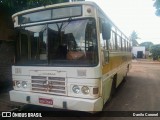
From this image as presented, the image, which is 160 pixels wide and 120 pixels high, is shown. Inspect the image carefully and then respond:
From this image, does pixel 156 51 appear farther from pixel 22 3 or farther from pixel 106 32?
pixel 106 32

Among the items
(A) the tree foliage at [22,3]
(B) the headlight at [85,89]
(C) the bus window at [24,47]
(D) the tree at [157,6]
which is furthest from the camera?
(D) the tree at [157,6]

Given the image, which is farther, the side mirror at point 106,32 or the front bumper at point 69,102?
the side mirror at point 106,32

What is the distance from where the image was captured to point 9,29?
11.5 m

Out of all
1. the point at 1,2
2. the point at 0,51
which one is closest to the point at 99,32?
the point at 1,2

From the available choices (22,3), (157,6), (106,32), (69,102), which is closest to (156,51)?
(157,6)

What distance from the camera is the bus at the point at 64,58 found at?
19.6ft

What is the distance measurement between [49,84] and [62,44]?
110 cm

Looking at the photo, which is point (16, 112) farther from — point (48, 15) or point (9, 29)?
point (9, 29)

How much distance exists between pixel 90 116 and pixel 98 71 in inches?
77.0

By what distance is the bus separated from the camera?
5980mm

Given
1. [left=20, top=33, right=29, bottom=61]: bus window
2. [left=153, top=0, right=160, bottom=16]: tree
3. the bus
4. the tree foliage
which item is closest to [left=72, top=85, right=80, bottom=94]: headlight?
the bus

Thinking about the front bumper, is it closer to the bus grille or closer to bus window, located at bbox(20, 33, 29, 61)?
the bus grille

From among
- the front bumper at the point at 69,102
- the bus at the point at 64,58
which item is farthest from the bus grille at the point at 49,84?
the front bumper at the point at 69,102

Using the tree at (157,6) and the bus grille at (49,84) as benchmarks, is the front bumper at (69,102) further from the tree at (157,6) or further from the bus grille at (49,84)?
the tree at (157,6)
